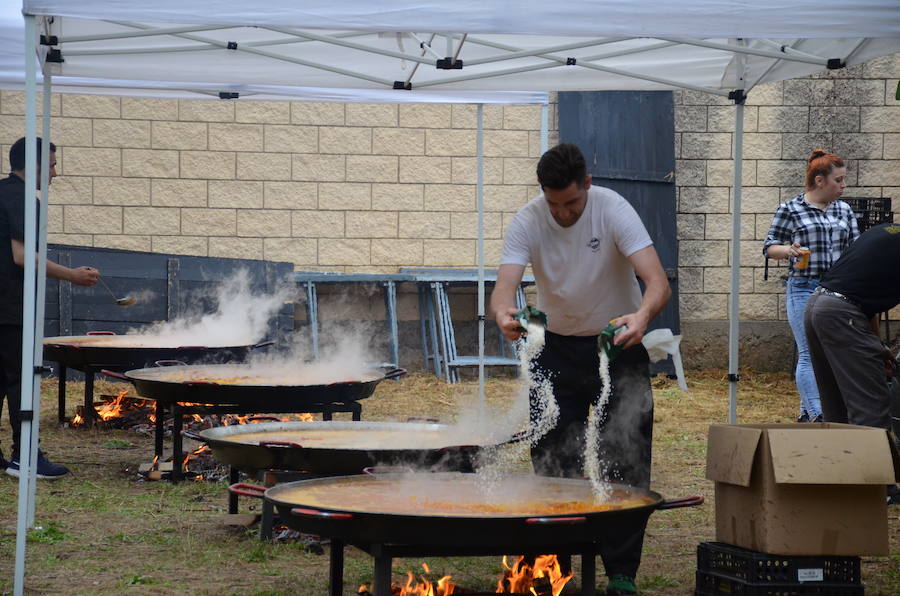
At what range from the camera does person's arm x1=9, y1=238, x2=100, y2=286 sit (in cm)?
607

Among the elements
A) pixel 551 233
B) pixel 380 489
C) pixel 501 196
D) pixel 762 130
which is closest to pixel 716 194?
pixel 762 130

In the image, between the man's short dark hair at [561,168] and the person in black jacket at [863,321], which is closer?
the man's short dark hair at [561,168]

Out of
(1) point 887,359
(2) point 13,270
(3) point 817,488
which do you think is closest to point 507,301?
(3) point 817,488

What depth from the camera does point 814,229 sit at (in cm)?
710

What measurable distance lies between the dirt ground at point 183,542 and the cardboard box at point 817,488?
585 mm

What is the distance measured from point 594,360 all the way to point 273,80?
3453 mm

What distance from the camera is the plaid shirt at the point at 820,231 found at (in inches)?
279

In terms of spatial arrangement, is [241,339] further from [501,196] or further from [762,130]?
[762,130]

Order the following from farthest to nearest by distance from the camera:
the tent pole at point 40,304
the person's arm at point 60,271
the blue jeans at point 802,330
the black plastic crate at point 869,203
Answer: the black plastic crate at point 869,203 → the blue jeans at point 802,330 → the person's arm at point 60,271 → the tent pole at point 40,304

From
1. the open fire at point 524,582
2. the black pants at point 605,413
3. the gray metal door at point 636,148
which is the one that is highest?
the gray metal door at point 636,148

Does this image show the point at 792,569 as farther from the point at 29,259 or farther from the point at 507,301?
the point at 29,259

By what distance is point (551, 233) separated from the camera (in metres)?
4.28

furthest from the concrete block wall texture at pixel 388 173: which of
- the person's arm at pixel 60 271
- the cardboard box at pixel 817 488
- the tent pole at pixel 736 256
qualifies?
the cardboard box at pixel 817 488

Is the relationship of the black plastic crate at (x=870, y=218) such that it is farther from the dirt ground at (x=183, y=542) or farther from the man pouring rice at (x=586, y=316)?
the man pouring rice at (x=586, y=316)
